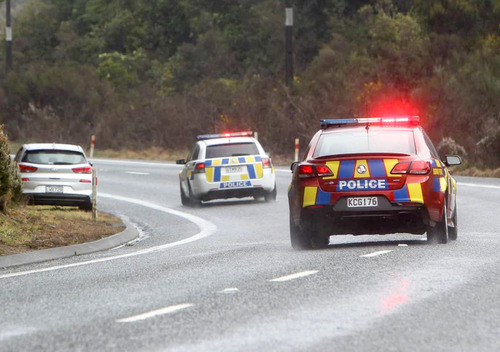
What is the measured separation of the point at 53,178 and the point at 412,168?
1275 cm

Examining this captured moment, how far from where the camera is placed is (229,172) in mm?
27812

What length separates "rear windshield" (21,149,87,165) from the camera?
1054 inches

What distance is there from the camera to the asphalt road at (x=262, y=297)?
8609 mm

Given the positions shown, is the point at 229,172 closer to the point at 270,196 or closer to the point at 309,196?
the point at 270,196

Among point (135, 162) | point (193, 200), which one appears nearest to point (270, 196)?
point (193, 200)

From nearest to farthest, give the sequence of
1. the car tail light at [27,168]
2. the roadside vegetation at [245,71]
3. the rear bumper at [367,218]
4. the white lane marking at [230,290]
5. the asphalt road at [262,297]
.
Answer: the asphalt road at [262,297] → the white lane marking at [230,290] → the rear bumper at [367,218] → the car tail light at [27,168] → the roadside vegetation at [245,71]

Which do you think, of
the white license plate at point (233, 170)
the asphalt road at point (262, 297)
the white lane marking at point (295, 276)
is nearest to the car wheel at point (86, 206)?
the white license plate at point (233, 170)

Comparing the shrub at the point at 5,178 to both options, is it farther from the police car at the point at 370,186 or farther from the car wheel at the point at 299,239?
the police car at the point at 370,186

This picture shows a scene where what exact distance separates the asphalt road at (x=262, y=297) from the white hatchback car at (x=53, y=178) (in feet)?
25.4

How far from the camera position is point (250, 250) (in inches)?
632

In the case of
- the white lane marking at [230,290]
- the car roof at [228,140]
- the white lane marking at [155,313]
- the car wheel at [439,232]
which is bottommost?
the white lane marking at [230,290]

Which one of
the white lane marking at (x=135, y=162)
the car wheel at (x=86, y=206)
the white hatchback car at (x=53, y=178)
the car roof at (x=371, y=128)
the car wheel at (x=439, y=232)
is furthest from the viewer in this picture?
the white lane marking at (x=135, y=162)

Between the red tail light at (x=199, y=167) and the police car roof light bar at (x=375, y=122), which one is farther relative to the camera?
the red tail light at (x=199, y=167)

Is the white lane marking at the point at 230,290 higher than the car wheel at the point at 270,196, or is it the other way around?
the white lane marking at the point at 230,290
